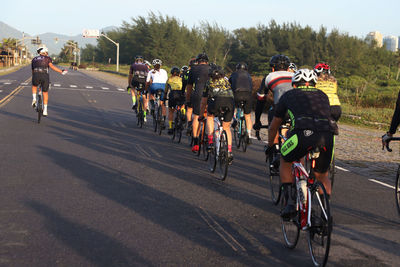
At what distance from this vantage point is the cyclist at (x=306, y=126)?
4629 mm

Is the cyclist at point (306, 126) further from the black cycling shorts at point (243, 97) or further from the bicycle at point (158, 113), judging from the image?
the bicycle at point (158, 113)

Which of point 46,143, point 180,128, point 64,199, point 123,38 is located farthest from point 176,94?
point 123,38

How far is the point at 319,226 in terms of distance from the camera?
4.29 meters

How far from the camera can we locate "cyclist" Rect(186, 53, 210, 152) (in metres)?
10.1

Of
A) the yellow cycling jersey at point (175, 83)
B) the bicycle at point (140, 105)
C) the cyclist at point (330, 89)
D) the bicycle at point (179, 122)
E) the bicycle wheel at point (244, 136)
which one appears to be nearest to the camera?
the cyclist at point (330, 89)

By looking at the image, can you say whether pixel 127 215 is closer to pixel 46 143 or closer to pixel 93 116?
pixel 46 143

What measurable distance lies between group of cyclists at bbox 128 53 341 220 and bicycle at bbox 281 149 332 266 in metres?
0.16

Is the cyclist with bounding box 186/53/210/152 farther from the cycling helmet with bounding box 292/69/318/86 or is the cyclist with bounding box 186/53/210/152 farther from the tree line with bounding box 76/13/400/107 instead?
the tree line with bounding box 76/13/400/107

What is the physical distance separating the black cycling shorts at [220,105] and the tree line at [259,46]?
62049 mm

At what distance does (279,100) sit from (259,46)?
80494 mm

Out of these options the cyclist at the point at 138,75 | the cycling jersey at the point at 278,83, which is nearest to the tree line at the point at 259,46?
the cyclist at the point at 138,75

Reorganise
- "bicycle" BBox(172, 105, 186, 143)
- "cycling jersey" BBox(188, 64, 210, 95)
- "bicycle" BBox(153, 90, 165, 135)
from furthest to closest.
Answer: "bicycle" BBox(153, 90, 165, 135) < "bicycle" BBox(172, 105, 186, 143) < "cycling jersey" BBox(188, 64, 210, 95)

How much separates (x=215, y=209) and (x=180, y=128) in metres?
5.97

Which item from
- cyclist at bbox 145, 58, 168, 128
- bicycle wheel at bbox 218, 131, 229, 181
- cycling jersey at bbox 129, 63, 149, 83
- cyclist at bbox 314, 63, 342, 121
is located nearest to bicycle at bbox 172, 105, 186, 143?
cyclist at bbox 145, 58, 168, 128
